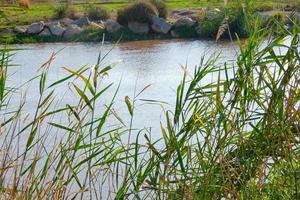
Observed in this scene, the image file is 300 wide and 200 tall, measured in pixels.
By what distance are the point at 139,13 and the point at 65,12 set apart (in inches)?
89.4

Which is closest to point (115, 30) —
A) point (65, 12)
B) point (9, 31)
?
point (65, 12)

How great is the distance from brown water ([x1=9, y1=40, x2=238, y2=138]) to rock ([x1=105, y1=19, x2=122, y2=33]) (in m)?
1.14

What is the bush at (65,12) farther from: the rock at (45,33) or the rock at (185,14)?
the rock at (185,14)

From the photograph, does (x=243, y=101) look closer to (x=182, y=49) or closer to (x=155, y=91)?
(x=155, y=91)

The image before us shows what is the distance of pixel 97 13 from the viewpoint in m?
17.1

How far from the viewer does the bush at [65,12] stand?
1762 cm

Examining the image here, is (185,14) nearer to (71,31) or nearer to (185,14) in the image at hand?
(185,14)

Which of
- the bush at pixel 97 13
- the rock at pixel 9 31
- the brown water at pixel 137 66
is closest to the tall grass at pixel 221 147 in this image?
the brown water at pixel 137 66

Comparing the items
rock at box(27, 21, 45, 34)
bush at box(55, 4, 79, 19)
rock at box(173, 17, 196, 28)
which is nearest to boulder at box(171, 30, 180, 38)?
rock at box(173, 17, 196, 28)

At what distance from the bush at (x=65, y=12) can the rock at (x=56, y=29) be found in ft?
3.96

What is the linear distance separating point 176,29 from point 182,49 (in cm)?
322

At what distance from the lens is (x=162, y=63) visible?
35.1 feet

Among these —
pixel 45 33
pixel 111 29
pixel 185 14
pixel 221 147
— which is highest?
pixel 221 147

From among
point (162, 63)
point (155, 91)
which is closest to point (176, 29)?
point (162, 63)
